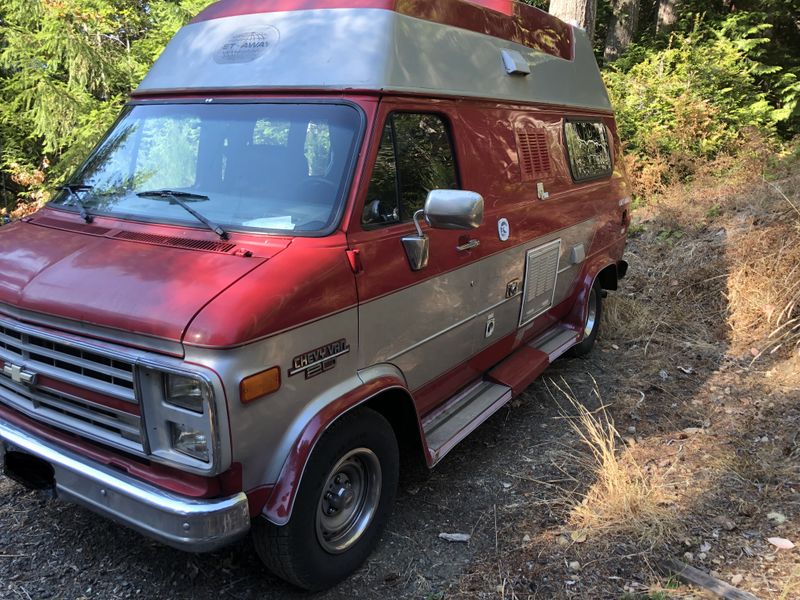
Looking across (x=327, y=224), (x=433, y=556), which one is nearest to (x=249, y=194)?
(x=327, y=224)

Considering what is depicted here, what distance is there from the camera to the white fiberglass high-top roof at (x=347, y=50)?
3.13 meters

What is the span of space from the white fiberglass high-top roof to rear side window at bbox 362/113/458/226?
183 mm

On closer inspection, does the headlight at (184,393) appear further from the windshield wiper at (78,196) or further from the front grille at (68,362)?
the windshield wiper at (78,196)

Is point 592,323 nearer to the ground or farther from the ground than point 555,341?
nearer to the ground

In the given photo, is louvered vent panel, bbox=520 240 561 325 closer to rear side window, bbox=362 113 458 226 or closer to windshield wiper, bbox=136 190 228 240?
rear side window, bbox=362 113 458 226

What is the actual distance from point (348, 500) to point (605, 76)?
36.5 ft

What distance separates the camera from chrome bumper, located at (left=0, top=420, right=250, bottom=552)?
7.57ft

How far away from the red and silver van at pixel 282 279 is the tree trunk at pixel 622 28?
1096cm

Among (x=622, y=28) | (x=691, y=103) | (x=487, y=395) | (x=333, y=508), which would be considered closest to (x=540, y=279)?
(x=487, y=395)

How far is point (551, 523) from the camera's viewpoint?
345 cm

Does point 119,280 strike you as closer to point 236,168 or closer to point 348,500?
point 236,168

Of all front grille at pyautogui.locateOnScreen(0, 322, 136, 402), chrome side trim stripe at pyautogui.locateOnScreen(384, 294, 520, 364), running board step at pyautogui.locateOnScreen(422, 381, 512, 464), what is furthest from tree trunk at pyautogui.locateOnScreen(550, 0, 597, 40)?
front grille at pyautogui.locateOnScreen(0, 322, 136, 402)

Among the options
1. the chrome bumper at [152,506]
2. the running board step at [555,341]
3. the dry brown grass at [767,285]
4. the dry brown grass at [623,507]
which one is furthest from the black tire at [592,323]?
the chrome bumper at [152,506]

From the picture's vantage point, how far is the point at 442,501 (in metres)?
3.71
